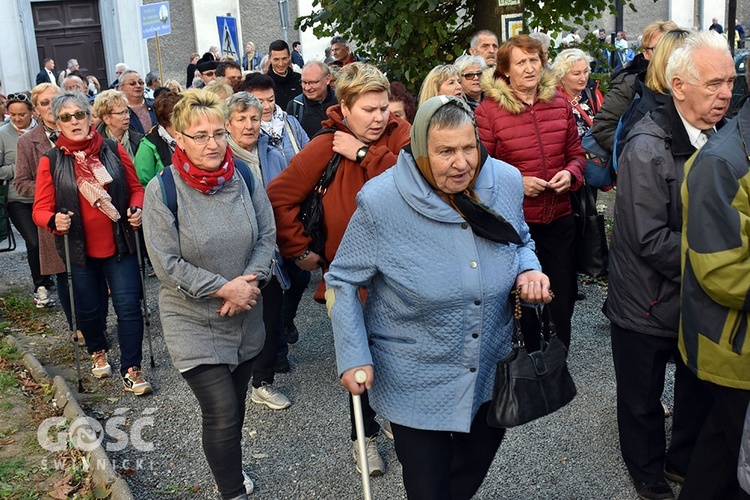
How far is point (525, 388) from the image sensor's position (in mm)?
3385

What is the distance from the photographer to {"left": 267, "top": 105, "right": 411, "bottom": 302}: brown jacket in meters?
4.72

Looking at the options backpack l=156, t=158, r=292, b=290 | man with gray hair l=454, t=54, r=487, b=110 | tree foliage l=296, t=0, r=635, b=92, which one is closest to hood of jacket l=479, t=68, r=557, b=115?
man with gray hair l=454, t=54, r=487, b=110

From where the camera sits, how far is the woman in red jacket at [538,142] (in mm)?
5730

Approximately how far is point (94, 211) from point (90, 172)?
27cm

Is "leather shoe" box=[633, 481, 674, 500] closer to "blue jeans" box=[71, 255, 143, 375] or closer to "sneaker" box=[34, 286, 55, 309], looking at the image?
"blue jeans" box=[71, 255, 143, 375]

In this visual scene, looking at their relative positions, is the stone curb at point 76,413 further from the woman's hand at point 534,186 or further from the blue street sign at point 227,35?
the blue street sign at point 227,35

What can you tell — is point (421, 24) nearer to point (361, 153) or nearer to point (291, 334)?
point (291, 334)

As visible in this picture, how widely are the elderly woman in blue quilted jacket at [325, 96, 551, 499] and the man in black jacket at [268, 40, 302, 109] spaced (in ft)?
24.7

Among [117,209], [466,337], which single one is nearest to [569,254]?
[466,337]

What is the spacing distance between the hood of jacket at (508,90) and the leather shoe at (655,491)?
238 centimetres

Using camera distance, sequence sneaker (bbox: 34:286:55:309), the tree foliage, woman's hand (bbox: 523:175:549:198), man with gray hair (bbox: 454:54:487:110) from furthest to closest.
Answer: the tree foliage < sneaker (bbox: 34:286:55:309) < man with gray hair (bbox: 454:54:487:110) < woman's hand (bbox: 523:175:549:198)

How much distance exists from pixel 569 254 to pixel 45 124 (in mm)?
4605

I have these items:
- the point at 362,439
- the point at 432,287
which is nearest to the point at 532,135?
the point at 432,287

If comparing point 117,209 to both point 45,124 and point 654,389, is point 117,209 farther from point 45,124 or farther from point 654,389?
point 654,389
